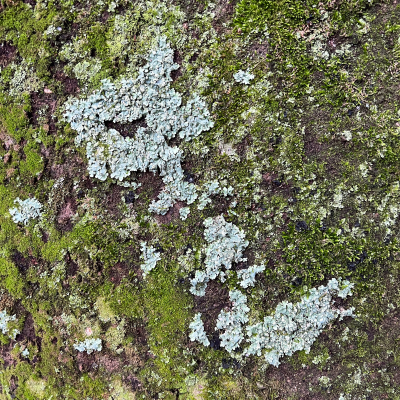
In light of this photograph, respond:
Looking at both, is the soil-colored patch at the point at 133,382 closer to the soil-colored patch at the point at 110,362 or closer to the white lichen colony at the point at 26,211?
the soil-colored patch at the point at 110,362

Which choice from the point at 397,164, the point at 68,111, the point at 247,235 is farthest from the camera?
the point at 68,111

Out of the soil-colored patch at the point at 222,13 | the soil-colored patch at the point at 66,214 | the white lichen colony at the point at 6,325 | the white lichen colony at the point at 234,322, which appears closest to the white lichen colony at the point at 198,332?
the white lichen colony at the point at 234,322

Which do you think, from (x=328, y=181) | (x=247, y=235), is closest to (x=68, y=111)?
(x=247, y=235)

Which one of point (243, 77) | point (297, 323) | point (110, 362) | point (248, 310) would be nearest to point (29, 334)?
point (110, 362)

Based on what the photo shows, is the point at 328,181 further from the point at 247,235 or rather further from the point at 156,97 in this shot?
the point at 156,97

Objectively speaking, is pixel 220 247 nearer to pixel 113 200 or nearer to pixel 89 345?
pixel 113 200

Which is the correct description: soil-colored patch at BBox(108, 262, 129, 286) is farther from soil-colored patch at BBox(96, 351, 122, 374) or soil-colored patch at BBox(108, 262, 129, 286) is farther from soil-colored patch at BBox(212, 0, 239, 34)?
soil-colored patch at BBox(212, 0, 239, 34)
